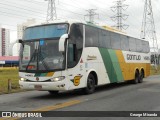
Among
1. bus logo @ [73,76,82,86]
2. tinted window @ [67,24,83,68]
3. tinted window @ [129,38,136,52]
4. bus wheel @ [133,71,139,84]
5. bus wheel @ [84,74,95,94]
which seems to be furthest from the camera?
bus wheel @ [133,71,139,84]

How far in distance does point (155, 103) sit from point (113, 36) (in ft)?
25.0

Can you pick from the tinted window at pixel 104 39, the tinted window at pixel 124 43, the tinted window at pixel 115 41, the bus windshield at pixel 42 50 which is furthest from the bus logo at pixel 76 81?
the tinted window at pixel 124 43

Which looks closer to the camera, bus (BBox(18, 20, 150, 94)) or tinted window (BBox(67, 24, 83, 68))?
bus (BBox(18, 20, 150, 94))

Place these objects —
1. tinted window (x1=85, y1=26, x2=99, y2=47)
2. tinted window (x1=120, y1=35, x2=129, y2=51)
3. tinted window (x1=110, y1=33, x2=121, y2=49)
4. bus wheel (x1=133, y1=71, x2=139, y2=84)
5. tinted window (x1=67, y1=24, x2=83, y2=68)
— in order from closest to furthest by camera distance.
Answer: tinted window (x1=67, y1=24, x2=83, y2=68)
tinted window (x1=85, y1=26, x2=99, y2=47)
tinted window (x1=110, y1=33, x2=121, y2=49)
tinted window (x1=120, y1=35, x2=129, y2=51)
bus wheel (x1=133, y1=71, x2=139, y2=84)

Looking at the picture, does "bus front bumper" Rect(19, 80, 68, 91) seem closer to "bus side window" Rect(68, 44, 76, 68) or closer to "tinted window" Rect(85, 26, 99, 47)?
"bus side window" Rect(68, 44, 76, 68)

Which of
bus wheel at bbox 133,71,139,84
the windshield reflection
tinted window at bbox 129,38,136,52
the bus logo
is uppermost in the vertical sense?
tinted window at bbox 129,38,136,52

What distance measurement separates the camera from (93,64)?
1622 cm

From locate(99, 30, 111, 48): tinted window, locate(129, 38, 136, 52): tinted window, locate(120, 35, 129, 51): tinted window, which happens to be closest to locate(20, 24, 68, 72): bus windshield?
locate(99, 30, 111, 48): tinted window

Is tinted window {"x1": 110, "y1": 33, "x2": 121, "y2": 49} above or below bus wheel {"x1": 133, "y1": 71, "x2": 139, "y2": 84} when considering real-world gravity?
above

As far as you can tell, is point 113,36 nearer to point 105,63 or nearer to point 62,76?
point 105,63

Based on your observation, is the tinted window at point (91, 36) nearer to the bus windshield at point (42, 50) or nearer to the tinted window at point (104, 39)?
the tinted window at point (104, 39)

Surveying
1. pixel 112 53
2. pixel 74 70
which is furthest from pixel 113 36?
pixel 74 70

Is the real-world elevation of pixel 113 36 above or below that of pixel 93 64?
above

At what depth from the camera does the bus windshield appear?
535 inches
